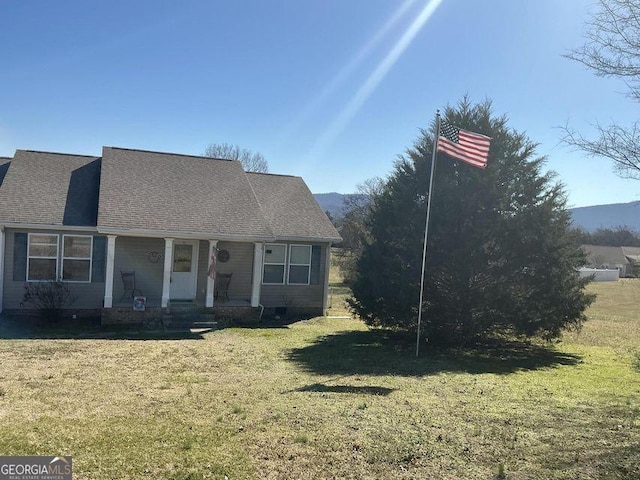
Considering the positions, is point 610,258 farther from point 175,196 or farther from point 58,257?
point 58,257

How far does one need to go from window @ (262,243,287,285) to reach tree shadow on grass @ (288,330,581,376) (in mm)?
3736

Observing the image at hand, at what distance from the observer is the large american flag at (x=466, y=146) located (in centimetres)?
1137

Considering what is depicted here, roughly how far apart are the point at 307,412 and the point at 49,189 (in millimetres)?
13222

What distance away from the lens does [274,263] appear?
18031 millimetres

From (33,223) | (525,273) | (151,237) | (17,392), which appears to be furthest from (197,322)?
(525,273)

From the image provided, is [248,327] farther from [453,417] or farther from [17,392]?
[453,417]

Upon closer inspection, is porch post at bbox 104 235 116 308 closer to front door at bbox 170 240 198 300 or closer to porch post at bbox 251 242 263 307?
front door at bbox 170 240 198 300

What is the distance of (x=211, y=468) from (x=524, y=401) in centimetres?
536

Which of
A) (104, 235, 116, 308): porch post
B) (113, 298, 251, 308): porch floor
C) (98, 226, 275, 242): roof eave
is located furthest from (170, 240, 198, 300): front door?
(104, 235, 116, 308): porch post

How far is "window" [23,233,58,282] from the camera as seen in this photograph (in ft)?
48.3

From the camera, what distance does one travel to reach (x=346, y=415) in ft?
21.1

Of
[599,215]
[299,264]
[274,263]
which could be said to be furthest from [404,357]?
[599,215]

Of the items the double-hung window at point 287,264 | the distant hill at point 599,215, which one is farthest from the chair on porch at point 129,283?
the distant hill at point 599,215

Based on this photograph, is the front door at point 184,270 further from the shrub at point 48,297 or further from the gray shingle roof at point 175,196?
the shrub at point 48,297
